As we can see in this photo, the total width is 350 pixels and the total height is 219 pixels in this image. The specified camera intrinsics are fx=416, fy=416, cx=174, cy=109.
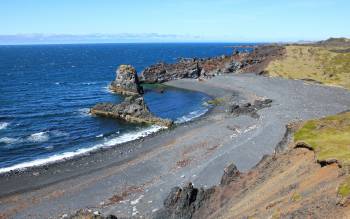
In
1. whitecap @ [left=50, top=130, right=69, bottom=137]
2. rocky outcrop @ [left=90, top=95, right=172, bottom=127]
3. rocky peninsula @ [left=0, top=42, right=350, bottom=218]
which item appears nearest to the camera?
rocky peninsula @ [left=0, top=42, right=350, bottom=218]

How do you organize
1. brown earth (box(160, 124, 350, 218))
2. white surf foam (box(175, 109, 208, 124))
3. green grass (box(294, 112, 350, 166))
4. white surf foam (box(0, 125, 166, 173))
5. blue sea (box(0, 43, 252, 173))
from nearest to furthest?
brown earth (box(160, 124, 350, 218)) → green grass (box(294, 112, 350, 166)) → white surf foam (box(0, 125, 166, 173)) → blue sea (box(0, 43, 252, 173)) → white surf foam (box(175, 109, 208, 124))

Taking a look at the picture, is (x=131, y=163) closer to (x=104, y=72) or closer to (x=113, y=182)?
(x=113, y=182)

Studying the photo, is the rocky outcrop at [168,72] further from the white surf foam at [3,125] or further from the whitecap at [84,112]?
the white surf foam at [3,125]

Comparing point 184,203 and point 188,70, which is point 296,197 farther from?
point 188,70

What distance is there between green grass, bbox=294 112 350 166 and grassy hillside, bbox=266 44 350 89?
81678 mm

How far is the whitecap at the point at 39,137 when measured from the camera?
6855 centimetres

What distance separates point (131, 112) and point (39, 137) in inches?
772

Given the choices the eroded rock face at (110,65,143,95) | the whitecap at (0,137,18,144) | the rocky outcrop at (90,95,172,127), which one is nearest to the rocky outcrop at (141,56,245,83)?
the eroded rock face at (110,65,143,95)

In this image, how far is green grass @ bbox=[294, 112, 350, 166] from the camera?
28608 mm

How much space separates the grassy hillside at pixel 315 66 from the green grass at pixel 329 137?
3216 inches

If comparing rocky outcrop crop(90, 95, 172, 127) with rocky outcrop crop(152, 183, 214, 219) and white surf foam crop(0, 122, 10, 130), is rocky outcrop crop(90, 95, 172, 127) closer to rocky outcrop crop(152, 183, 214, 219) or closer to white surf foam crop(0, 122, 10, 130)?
white surf foam crop(0, 122, 10, 130)

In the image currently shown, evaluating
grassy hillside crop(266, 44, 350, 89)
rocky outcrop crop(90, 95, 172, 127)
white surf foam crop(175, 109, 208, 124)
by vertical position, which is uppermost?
grassy hillside crop(266, 44, 350, 89)

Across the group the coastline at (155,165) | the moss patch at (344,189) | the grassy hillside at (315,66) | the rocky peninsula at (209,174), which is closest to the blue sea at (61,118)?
the rocky peninsula at (209,174)

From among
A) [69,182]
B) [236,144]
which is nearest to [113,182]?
[69,182]
